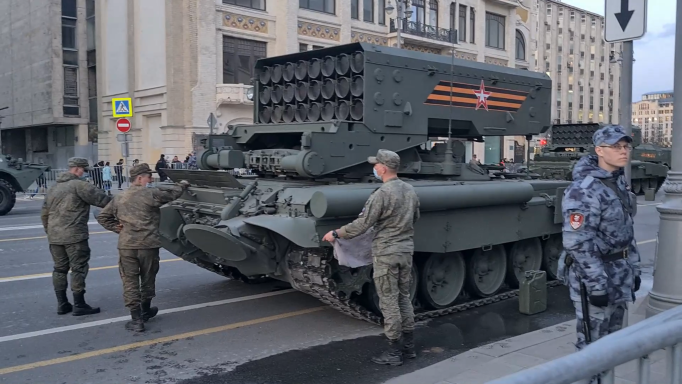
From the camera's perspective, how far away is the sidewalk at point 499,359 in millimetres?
5121

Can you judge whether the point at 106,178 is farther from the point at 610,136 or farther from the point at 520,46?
the point at 520,46

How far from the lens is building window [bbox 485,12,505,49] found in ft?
136

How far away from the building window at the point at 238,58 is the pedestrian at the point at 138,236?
2280 cm

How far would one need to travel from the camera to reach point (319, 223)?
6152 millimetres

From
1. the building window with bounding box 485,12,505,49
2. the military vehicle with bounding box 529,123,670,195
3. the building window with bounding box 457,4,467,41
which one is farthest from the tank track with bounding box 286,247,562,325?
the building window with bounding box 485,12,505,49

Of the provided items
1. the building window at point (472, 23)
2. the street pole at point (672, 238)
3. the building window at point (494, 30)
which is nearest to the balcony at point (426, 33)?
the building window at point (472, 23)

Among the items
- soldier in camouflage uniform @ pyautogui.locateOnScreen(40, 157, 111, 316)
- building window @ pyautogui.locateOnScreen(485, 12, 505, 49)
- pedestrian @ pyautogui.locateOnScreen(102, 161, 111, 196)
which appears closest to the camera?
soldier in camouflage uniform @ pyautogui.locateOnScreen(40, 157, 111, 316)

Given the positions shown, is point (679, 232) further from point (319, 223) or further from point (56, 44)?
point (56, 44)

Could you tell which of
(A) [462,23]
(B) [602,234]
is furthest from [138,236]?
(A) [462,23]

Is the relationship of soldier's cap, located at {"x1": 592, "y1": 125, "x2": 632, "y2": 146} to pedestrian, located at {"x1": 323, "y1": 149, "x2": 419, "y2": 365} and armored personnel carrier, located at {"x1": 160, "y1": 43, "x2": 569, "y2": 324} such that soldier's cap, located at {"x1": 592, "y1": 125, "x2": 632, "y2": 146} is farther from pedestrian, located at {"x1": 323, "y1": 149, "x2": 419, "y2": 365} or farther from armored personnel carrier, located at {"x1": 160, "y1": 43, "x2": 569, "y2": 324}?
armored personnel carrier, located at {"x1": 160, "y1": 43, "x2": 569, "y2": 324}

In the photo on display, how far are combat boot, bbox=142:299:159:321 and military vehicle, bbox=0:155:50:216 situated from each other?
523 inches

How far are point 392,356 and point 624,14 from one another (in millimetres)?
3818

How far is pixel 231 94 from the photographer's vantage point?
94.0ft

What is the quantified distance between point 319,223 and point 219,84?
23.8 metres
